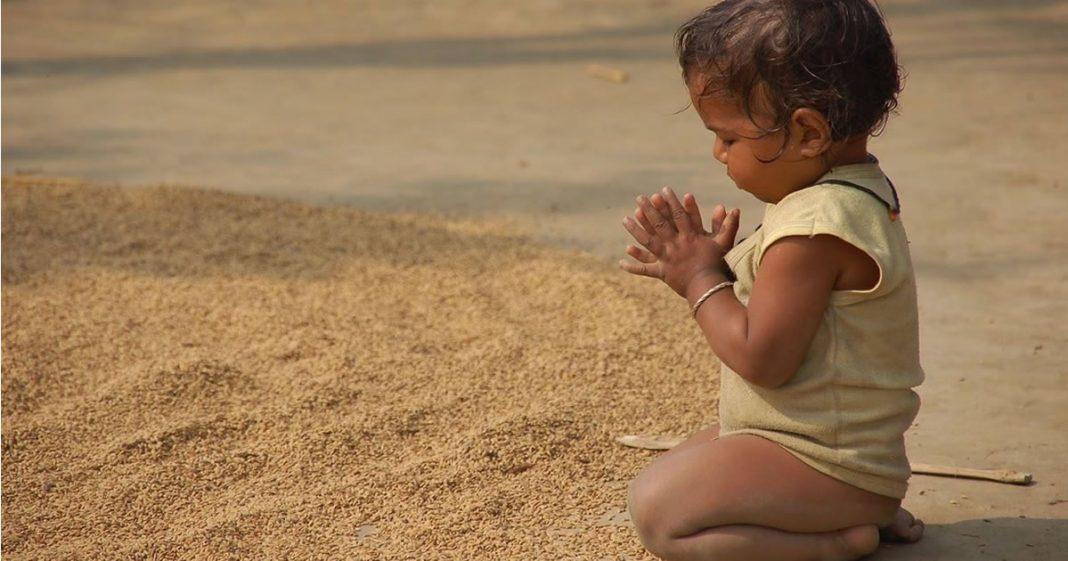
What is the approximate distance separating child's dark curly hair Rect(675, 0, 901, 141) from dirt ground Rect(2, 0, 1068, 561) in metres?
0.76

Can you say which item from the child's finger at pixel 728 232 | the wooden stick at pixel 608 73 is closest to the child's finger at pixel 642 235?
the child's finger at pixel 728 232

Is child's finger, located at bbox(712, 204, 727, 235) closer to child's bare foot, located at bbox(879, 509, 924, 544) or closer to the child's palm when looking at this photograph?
the child's palm

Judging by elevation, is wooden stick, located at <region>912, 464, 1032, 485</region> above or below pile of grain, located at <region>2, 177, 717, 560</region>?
above

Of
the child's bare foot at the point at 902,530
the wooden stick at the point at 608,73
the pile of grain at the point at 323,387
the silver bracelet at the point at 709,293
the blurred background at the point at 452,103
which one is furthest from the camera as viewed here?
the wooden stick at the point at 608,73

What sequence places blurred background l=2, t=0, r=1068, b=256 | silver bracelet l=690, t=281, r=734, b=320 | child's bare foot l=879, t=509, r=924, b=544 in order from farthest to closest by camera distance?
blurred background l=2, t=0, r=1068, b=256
child's bare foot l=879, t=509, r=924, b=544
silver bracelet l=690, t=281, r=734, b=320

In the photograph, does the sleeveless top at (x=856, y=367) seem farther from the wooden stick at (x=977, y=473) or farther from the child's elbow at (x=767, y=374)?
the wooden stick at (x=977, y=473)

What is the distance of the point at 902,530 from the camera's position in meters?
2.15

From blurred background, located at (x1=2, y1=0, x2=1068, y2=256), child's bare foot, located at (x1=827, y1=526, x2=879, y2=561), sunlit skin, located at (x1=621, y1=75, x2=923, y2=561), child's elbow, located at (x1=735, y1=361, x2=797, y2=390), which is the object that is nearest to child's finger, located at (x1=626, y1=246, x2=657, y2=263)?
sunlit skin, located at (x1=621, y1=75, x2=923, y2=561)

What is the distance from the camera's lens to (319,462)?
261cm

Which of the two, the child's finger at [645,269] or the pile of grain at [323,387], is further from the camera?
the pile of grain at [323,387]

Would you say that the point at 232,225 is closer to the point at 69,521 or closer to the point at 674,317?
the point at 674,317

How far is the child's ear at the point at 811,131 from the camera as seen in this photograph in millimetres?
1886

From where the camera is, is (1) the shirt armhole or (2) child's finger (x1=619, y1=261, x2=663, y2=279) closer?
(1) the shirt armhole

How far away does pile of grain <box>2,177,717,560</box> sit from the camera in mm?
2365
